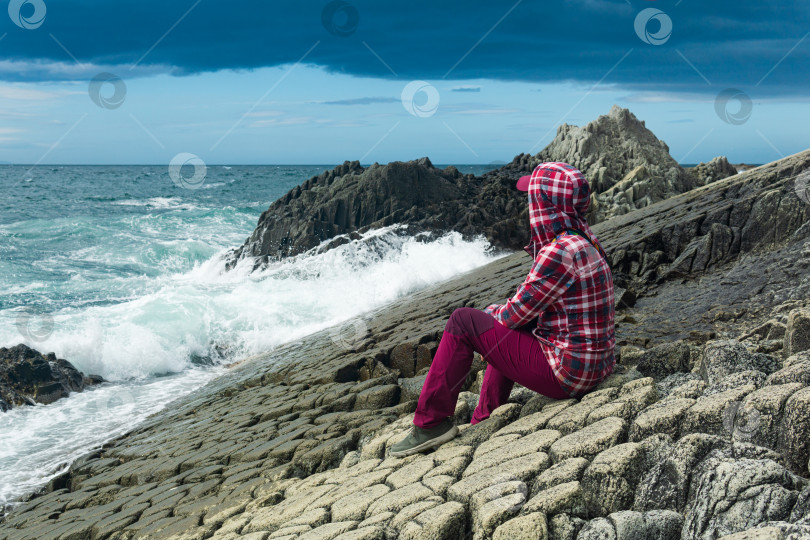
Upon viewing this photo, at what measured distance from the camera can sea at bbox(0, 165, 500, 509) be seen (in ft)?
30.1

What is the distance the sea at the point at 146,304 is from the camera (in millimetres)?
9188

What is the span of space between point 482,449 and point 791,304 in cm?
340

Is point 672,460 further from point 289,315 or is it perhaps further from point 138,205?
point 138,205

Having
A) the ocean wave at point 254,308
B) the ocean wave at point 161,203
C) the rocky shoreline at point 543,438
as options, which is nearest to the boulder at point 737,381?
the rocky shoreline at point 543,438

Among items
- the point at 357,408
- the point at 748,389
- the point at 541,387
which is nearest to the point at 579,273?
the point at 541,387

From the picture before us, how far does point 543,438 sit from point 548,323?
734 millimetres

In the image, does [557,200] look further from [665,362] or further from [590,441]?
[590,441]

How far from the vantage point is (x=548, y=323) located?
4000 mm

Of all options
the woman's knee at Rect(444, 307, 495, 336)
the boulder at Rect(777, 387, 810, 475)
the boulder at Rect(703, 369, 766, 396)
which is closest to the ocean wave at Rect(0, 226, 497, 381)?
the woman's knee at Rect(444, 307, 495, 336)

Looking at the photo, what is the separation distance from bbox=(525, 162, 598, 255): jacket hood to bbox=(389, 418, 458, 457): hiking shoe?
1.39 metres

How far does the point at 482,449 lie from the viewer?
3.91 m

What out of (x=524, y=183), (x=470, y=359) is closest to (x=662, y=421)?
(x=470, y=359)

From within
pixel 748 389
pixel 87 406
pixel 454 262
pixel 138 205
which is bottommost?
pixel 748 389

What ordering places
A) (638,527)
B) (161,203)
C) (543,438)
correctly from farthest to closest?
(161,203) < (543,438) < (638,527)
